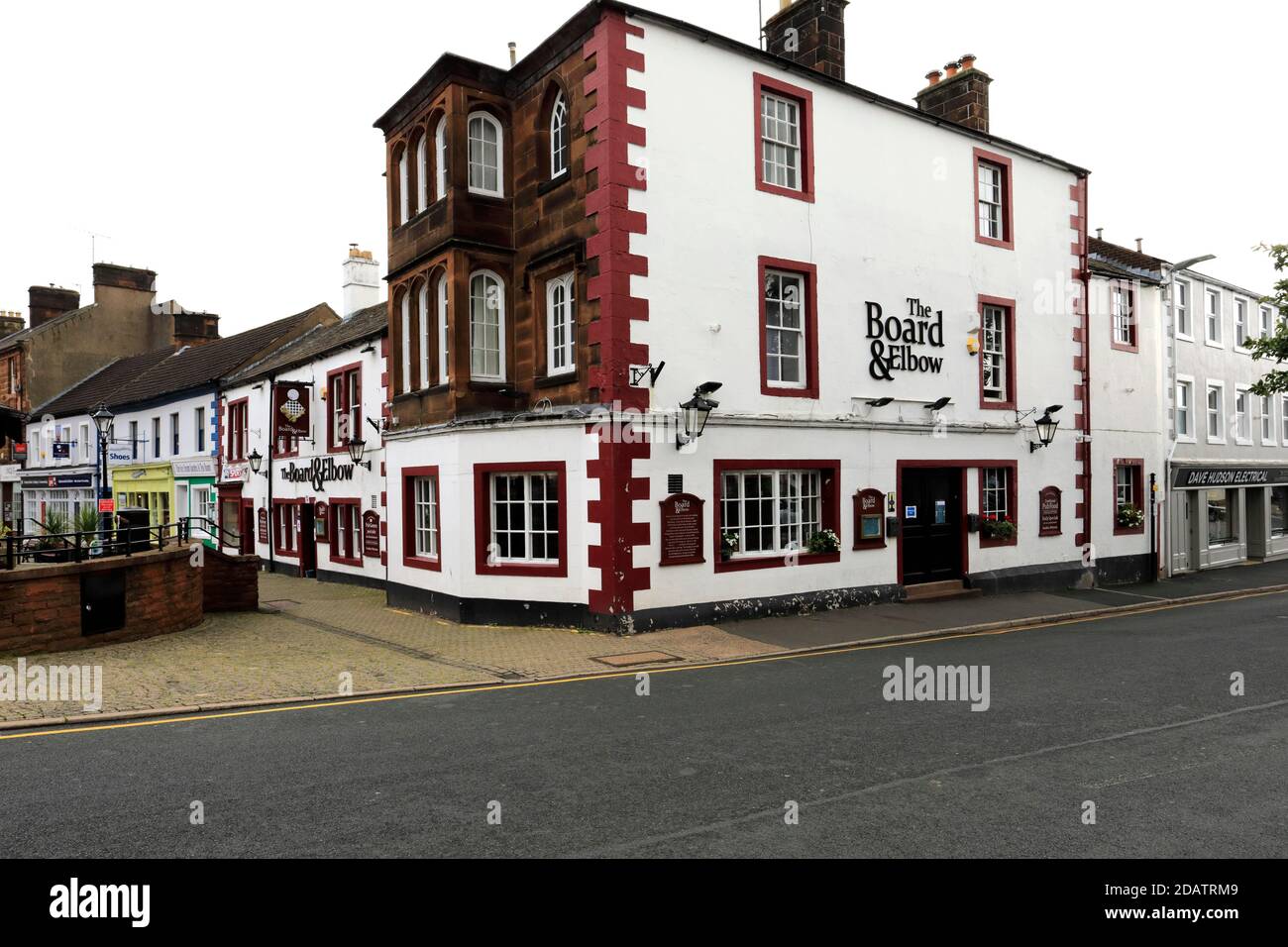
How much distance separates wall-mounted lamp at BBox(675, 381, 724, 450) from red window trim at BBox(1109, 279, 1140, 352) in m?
14.0

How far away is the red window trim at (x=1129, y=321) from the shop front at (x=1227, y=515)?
3993 mm

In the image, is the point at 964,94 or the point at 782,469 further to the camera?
the point at 964,94

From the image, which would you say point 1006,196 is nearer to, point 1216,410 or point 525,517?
point 1216,410

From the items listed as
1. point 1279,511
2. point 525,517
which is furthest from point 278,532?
point 1279,511

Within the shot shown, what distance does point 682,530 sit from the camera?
14.7 meters

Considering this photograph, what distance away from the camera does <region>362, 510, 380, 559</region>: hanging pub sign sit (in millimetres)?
22422

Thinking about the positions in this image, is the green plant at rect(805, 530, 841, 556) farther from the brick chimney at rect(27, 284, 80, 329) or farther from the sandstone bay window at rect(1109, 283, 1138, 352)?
the brick chimney at rect(27, 284, 80, 329)

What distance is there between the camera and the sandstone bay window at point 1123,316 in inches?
914

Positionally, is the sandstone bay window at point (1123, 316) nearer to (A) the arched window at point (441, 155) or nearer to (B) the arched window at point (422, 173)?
(A) the arched window at point (441, 155)

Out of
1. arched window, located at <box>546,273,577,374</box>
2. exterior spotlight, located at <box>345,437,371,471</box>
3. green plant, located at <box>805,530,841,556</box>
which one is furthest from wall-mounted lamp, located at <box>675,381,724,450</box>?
exterior spotlight, located at <box>345,437,371,471</box>

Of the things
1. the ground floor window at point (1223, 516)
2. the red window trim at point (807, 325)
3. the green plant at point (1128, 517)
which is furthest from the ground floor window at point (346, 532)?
the ground floor window at point (1223, 516)

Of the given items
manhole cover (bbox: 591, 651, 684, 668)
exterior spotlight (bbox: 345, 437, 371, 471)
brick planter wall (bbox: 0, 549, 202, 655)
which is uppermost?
exterior spotlight (bbox: 345, 437, 371, 471)

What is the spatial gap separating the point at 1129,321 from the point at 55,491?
1717 inches
